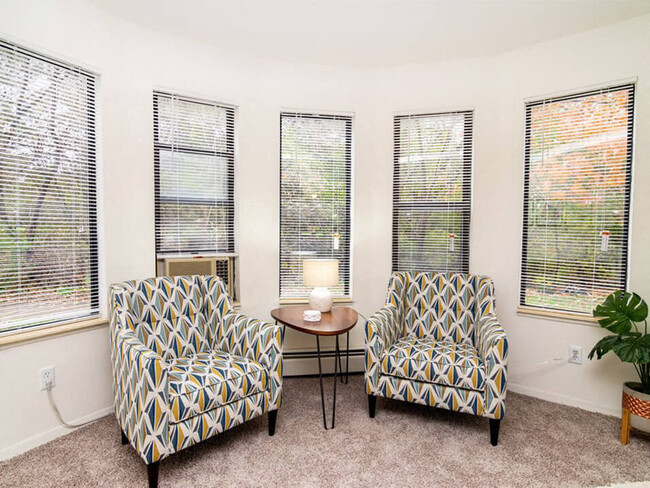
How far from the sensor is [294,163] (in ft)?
10.5

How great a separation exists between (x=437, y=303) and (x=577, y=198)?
1.27m

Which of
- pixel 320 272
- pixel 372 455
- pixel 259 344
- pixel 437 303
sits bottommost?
pixel 372 455

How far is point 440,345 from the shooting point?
8.55 feet

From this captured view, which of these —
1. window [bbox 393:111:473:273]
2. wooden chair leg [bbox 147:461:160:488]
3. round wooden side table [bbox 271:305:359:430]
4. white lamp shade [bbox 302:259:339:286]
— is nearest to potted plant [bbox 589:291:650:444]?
window [bbox 393:111:473:273]

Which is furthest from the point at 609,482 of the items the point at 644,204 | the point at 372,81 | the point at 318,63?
the point at 318,63

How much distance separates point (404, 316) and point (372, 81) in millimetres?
2027

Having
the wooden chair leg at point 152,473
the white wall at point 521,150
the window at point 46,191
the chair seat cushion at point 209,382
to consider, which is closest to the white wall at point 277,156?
the white wall at point 521,150

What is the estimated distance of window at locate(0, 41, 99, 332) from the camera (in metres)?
2.07

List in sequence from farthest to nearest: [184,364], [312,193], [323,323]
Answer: [312,193]
[323,323]
[184,364]

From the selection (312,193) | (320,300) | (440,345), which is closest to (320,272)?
(320,300)

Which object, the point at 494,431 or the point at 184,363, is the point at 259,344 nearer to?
the point at 184,363

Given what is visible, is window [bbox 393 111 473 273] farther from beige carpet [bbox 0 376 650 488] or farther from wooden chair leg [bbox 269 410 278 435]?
wooden chair leg [bbox 269 410 278 435]

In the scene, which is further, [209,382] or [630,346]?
[630,346]

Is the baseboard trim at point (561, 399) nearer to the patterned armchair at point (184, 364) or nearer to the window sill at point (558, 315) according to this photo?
the window sill at point (558, 315)
